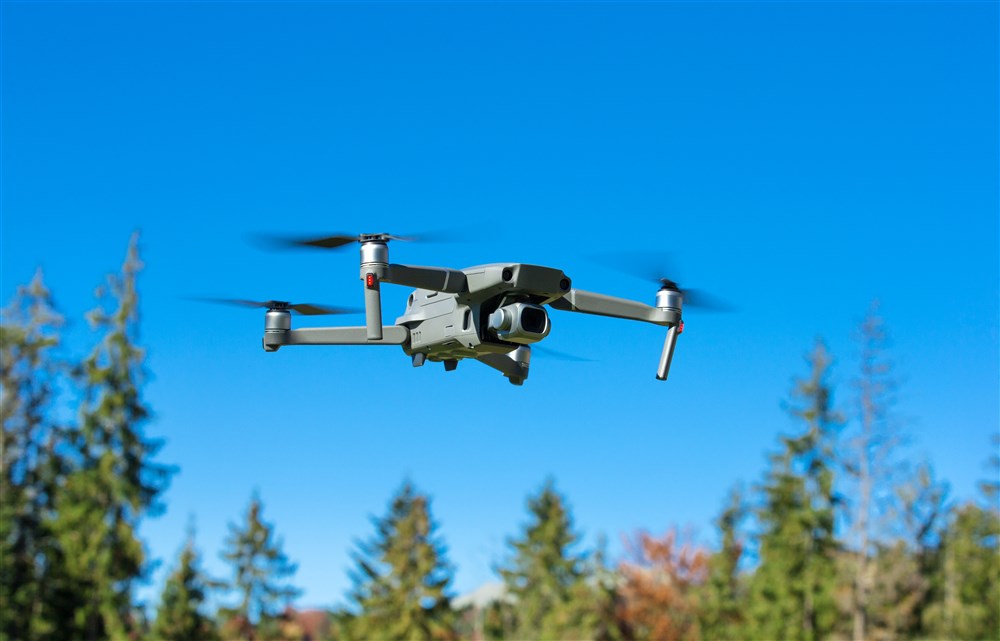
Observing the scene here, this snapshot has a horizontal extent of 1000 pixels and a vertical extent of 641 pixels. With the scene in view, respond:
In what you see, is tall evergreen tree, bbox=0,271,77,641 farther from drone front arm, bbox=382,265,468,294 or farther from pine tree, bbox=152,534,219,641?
drone front arm, bbox=382,265,468,294

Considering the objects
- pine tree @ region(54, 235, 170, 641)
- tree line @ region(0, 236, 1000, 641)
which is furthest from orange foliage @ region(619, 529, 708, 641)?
pine tree @ region(54, 235, 170, 641)

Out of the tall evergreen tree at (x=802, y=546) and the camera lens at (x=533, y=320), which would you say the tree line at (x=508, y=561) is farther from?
the camera lens at (x=533, y=320)

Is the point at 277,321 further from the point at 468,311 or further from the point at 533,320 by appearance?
the point at 533,320

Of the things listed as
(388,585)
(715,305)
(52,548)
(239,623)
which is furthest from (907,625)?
(715,305)

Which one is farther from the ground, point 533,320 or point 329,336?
point 329,336

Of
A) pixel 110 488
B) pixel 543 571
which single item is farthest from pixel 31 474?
pixel 543 571
